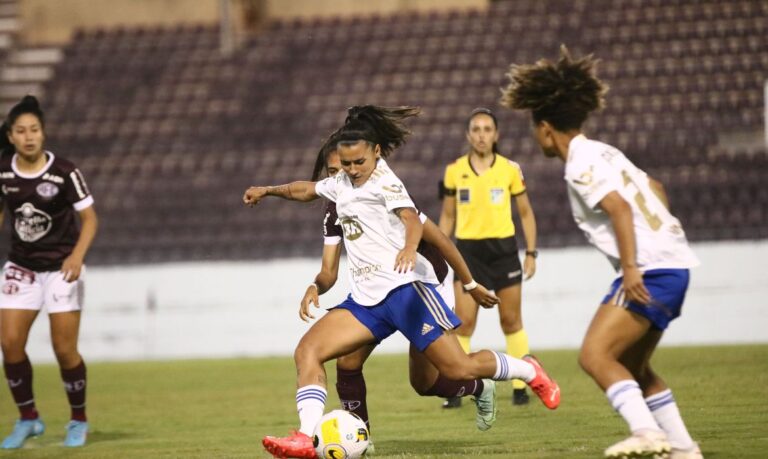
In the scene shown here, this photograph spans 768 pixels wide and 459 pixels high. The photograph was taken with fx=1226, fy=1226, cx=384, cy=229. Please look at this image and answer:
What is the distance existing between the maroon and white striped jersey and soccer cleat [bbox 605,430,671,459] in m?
4.67

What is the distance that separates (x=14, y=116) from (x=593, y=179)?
448cm

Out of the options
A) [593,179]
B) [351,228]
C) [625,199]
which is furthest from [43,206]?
[625,199]

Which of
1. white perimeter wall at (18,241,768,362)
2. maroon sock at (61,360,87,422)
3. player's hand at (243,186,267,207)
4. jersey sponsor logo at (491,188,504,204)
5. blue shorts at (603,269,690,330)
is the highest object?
player's hand at (243,186,267,207)

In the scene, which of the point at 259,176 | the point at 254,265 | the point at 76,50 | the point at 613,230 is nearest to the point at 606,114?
the point at 259,176

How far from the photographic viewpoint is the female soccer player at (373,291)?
6.59m

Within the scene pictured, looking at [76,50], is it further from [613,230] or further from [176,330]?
[613,230]

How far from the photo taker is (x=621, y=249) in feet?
18.6

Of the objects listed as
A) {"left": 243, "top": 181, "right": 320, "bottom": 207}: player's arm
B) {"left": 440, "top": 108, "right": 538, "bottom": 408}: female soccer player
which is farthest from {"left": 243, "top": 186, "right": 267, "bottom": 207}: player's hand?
{"left": 440, "top": 108, "right": 538, "bottom": 408}: female soccer player

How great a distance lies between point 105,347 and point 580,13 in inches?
460

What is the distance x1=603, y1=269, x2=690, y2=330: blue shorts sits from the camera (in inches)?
227

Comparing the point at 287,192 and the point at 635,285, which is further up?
the point at 287,192

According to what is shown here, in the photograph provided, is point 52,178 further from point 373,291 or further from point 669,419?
point 669,419

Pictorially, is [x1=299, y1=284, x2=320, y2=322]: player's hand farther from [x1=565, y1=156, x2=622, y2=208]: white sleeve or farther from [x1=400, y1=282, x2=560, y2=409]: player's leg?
[x1=565, y1=156, x2=622, y2=208]: white sleeve

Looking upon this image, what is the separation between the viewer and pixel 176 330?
55.3 ft
